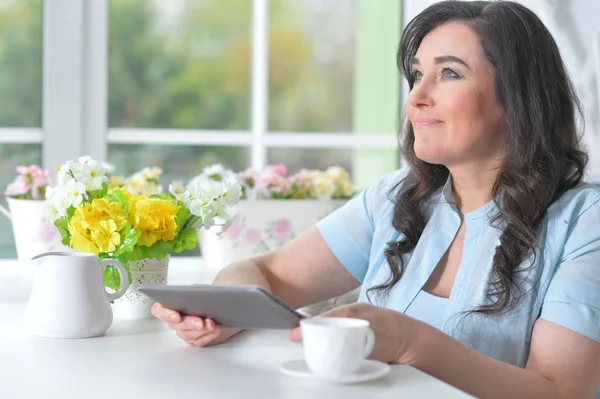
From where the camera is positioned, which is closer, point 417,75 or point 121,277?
point 121,277

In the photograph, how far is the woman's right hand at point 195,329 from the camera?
140 cm

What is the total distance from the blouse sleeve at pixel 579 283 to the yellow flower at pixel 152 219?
64cm

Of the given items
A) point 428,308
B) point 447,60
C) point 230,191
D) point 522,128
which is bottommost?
point 428,308

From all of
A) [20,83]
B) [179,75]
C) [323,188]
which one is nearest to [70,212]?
[323,188]

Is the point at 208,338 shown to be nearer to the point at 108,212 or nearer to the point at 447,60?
the point at 108,212

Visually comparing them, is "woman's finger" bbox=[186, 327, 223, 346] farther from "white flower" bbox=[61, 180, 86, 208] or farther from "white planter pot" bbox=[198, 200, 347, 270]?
"white planter pot" bbox=[198, 200, 347, 270]

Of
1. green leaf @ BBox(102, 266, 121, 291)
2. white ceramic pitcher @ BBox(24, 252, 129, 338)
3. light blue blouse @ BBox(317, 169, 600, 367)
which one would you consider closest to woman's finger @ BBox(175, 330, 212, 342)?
white ceramic pitcher @ BBox(24, 252, 129, 338)

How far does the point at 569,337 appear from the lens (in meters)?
1.50

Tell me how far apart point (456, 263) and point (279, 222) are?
2.34 ft

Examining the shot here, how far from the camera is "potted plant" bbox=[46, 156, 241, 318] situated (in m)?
1.58

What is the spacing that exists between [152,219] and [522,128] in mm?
673

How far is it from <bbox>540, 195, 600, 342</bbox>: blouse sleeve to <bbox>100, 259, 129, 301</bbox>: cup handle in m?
0.67

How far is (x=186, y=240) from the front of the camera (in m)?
1.71

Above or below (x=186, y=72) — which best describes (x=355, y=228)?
below
